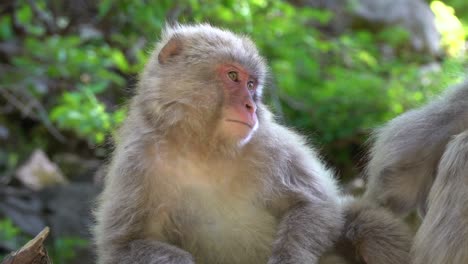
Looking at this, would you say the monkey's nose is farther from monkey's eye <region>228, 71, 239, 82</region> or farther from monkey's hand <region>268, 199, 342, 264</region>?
monkey's hand <region>268, 199, 342, 264</region>

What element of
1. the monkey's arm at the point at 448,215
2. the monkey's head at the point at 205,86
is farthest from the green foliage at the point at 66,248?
the monkey's arm at the point at 448,215

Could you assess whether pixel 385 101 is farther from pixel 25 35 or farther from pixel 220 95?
pixel 220 95

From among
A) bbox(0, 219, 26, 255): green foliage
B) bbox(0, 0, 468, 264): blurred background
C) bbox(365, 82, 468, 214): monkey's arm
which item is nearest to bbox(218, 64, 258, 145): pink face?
bbox(365, 82, 468, 214): monkey's arm

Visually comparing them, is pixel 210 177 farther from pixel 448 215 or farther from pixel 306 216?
pixel 448 215

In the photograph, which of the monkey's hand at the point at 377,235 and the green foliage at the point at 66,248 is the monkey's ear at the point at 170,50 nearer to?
the monkey's hand at the point at 377,235

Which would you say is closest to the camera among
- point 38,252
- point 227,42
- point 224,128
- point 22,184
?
point 38,252

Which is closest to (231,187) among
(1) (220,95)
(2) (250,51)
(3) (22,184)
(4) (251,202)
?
(4) (251,202)

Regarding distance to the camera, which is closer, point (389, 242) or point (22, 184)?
point (389, 242)

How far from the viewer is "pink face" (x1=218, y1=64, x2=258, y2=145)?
11.8ft

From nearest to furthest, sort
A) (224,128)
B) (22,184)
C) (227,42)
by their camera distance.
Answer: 1. (224,128)
2. (227,42)
3. (22,184)

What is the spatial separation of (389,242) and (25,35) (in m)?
5.43

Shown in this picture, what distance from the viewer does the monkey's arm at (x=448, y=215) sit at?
3.38 meters

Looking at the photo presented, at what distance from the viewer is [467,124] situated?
12.8 feet

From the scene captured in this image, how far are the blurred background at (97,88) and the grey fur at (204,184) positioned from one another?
6.55 ft
